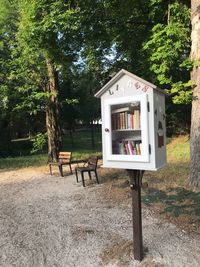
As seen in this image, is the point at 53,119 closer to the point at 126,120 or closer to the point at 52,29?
the point at 52,29

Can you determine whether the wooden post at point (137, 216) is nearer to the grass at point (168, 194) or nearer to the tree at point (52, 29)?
the grass at point (168, 194)

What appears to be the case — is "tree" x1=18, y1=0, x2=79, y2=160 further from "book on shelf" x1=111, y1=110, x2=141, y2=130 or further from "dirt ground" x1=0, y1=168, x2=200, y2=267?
"book on shelf" x1=111, y1=110, x2=141, y2=130

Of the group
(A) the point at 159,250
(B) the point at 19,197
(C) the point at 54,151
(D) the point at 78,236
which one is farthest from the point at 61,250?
(C) the point at 54,151

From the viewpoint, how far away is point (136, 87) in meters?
4.41

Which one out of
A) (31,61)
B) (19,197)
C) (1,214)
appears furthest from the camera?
(31,61)

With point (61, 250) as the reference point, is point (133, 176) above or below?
above

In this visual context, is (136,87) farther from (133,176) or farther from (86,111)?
(86,111)

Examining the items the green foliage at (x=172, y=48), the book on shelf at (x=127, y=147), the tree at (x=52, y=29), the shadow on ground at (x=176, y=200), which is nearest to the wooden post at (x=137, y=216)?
the book on shelf at (x=127, y=147)

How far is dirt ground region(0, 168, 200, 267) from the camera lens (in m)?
4.46

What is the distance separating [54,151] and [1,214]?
26.4 ft

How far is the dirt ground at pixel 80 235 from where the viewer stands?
14.6 ft

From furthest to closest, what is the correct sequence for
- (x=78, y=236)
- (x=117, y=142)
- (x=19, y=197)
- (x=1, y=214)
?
(x=19, y=197)
(x=1, y=214)
(x=78, y=236)
(x=117, y=142)

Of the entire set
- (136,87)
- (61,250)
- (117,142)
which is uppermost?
(136,87)

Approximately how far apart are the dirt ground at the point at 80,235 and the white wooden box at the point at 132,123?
1276mm
